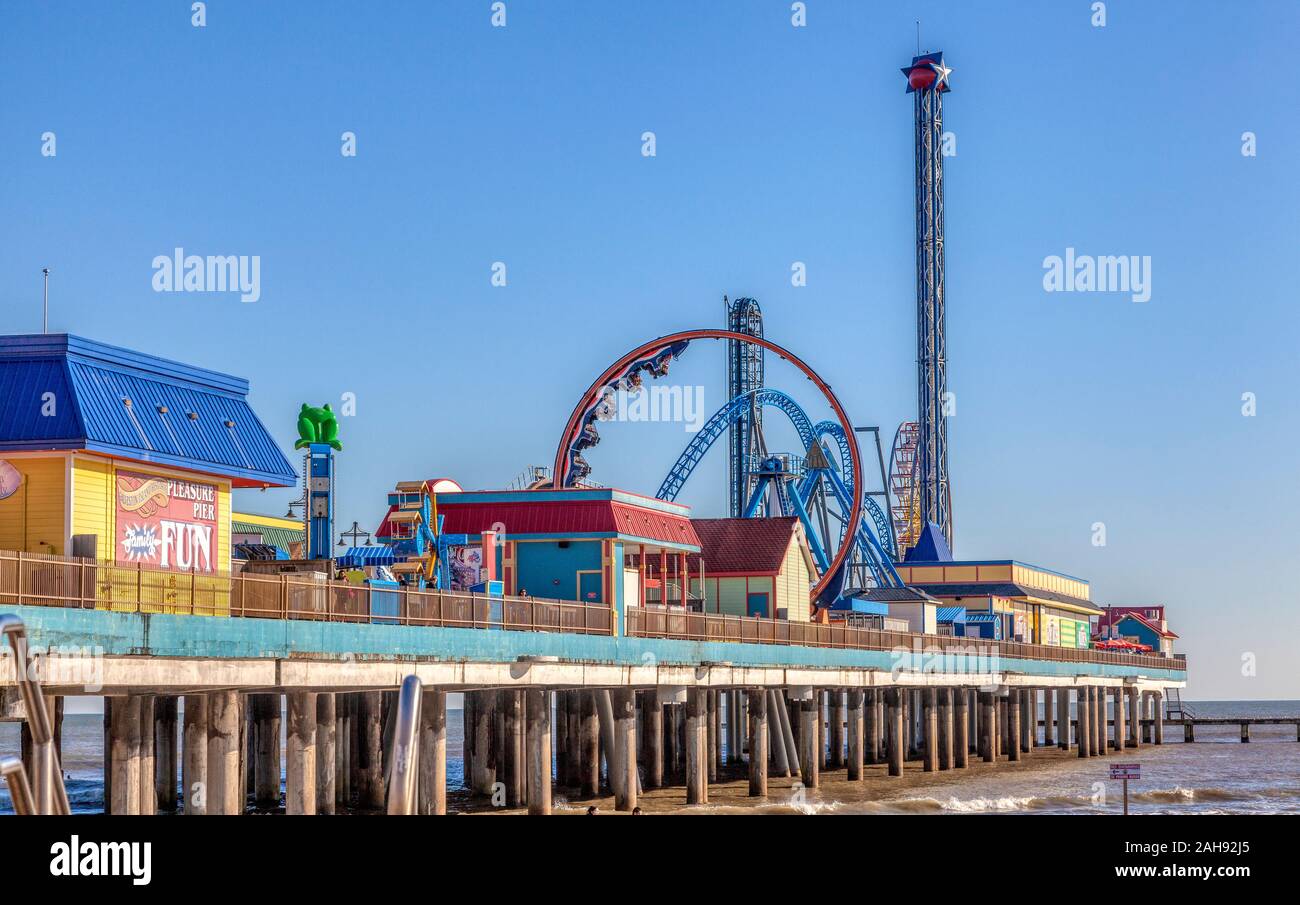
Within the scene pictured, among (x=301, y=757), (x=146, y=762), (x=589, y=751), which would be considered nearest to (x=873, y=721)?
(x=589, y=751)

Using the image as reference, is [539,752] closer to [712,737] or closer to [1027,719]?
[712,737]

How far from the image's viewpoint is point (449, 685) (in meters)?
29.8

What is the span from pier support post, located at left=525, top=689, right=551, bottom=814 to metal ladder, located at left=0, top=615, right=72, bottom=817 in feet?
82.7

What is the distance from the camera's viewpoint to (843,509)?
82625 millimetres

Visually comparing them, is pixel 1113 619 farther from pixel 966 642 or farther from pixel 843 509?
pixel 966 642

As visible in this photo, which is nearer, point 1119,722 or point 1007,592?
point 1119,722

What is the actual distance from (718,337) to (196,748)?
41.9 metres

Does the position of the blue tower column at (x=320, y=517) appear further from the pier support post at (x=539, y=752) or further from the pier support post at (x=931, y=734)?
the pier support post at (x=931, y=734)

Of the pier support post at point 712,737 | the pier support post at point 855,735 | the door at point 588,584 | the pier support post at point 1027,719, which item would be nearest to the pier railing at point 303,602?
the door at point 588,584

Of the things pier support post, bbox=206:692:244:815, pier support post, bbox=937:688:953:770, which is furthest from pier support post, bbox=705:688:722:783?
pier support post, bbox=206:692:244:815

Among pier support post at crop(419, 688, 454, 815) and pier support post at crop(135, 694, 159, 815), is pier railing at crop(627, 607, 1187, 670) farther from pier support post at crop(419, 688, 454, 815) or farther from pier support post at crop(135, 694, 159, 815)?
pier support post at crop(135, 694, 159, 815)

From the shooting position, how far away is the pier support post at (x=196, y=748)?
2342cm

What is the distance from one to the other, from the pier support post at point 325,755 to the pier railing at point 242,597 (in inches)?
109
